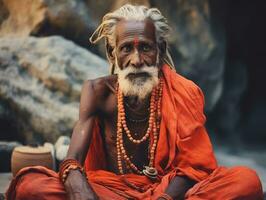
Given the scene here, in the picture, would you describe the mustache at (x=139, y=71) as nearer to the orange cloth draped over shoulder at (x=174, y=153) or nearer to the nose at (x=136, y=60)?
the nose at (x=136, y=60)

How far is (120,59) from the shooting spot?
4.92 meters

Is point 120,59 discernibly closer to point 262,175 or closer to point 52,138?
point 52,138

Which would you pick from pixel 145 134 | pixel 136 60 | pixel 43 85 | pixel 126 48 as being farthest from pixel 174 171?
pixel 43 85

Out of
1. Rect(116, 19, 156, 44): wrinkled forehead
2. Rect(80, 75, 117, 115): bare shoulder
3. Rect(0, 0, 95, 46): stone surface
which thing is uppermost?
Rect(116, 19, 156, 44): wrinkled forehead

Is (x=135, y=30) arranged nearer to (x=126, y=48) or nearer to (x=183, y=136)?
(x=126, y=48)

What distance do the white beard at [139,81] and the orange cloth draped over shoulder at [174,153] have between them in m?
0.18

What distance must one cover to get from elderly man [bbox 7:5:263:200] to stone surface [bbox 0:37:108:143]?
2362 millimetres

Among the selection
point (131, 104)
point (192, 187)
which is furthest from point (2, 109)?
point (192, 187)

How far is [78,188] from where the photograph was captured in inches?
177

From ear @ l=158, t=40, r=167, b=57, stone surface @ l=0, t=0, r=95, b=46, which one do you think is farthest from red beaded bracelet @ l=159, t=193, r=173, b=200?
stone surface @ l=0, t=0, r=95, b=46

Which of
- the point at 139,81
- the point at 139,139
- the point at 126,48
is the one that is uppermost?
the point at 126,48

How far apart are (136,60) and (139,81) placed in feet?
0.56

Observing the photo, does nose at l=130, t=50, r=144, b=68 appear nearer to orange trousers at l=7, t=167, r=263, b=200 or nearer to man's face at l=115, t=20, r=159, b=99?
man's face at l=115, t=20, r=159, b=99

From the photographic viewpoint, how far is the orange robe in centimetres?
459
